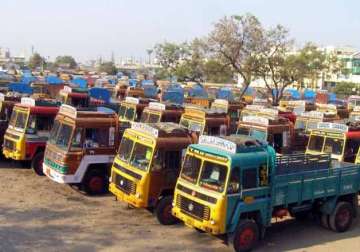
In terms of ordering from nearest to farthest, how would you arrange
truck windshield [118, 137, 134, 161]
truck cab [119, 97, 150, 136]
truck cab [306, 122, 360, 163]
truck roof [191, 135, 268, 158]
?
truck roof [191, 135, 268, 158] → truck windshield [118, 137, 134, 161] → truck cab [306, 122, 360, 163] → truck cab [119, 97, 150, 136]

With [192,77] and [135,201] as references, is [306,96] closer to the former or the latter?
[192,77]

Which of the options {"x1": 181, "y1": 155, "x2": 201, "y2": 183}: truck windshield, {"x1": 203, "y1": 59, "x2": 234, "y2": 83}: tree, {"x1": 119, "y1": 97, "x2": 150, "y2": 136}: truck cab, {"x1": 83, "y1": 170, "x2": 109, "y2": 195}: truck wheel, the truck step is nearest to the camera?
{"x1": 181, "y1": 155, "x2": 201, "y2": 183}: truck windshield

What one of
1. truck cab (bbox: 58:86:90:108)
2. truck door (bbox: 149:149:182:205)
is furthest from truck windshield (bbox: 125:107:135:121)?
truck door (bbox: 149:149:182:205)

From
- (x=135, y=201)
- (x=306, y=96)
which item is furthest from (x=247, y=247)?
(x=306, y=96)

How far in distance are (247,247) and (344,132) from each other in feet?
22.5

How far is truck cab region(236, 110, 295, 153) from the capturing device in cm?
1769

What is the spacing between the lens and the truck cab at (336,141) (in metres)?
16.3

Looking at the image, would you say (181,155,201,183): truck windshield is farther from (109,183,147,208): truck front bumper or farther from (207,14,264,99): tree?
(207,14,264,99): tree

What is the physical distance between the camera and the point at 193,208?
1102 cm

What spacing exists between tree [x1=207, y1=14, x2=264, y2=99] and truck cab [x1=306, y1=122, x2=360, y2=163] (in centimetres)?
2207

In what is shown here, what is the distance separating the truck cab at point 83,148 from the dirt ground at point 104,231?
589mm

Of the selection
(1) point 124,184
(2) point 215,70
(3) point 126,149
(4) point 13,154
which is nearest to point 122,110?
(4) point 13,154

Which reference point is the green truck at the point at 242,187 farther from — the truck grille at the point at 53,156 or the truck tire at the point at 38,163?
the truck tire at the point at 38,163

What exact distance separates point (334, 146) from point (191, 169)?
6.79 metres
